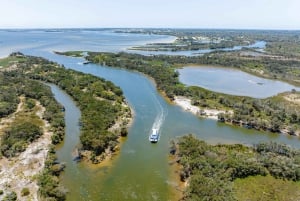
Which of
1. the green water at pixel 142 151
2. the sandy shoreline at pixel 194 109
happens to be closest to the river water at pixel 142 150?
the green water at pixel 142 151

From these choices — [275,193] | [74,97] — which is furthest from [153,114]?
[275,193]

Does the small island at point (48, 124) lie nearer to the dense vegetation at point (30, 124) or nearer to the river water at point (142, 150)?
the dense vegetation at point (30, 124)

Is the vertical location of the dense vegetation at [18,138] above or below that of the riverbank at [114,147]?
above

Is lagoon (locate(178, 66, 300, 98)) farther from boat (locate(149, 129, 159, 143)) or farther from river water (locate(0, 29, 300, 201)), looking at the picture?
boat (locate(149, 129, 159, 143))

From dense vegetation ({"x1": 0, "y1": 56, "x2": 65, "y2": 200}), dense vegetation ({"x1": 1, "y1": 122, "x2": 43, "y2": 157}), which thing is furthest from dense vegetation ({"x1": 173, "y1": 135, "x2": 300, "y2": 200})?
dense vegetation ({"x1": 1, "y1": 122, "x2": 43, "y2": 157})

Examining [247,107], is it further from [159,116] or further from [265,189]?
[265,189]

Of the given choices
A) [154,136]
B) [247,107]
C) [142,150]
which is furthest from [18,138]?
[247,107]

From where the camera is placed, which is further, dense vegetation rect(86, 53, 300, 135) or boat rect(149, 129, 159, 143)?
dense vegetation rect(86, 53, 300, 135)
